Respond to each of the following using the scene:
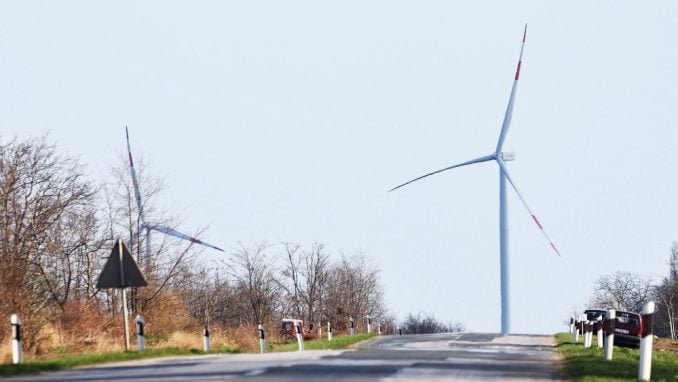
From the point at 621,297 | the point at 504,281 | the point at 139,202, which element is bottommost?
the point at 621,297

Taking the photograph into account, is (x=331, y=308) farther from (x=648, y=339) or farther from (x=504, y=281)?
(x=648, y=339)

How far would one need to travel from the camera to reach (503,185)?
5356cm

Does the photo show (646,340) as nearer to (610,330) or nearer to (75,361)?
(610,330)

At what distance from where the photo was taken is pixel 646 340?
1564cm

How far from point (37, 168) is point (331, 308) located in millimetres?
47590

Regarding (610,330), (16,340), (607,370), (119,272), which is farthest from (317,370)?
(610,330)

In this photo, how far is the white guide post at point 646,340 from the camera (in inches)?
597

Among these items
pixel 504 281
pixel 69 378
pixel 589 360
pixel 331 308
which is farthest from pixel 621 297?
pixel 69 378

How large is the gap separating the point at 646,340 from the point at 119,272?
10866 millimetres

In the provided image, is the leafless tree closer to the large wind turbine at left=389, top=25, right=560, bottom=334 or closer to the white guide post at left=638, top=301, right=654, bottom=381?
the large wind turbine at left=389, top=25, right=560, bottom=334

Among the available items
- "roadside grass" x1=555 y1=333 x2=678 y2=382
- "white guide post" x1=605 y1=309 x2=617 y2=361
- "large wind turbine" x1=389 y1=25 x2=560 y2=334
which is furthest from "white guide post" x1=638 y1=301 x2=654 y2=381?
"large wind turbine" x1=389 y1=25 x2=560 y2=334

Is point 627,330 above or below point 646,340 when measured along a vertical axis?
below

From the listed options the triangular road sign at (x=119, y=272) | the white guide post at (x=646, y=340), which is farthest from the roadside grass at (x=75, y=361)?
the white guide post at (x=646, y=340)

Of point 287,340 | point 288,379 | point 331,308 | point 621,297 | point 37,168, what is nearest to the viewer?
point 288,379
